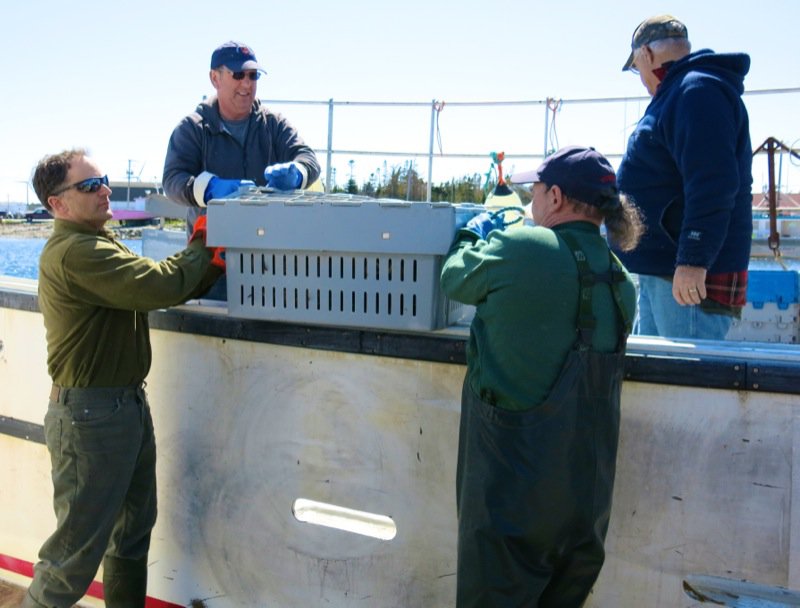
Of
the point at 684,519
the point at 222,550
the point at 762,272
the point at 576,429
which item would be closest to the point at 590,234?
the point at 576,429

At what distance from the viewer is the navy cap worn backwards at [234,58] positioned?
316 centimetres

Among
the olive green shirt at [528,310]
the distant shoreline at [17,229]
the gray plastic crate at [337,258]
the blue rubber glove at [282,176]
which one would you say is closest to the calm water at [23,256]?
the distant shoreline at [17,229]

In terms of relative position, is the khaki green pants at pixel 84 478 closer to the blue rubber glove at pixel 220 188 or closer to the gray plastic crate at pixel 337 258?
the gray plastic crate at pixel 337 258

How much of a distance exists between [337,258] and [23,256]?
283 inches

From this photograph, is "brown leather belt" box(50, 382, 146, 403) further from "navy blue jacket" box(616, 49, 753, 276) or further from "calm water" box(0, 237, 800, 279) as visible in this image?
"calm water" box(0, 237, 800, 279)

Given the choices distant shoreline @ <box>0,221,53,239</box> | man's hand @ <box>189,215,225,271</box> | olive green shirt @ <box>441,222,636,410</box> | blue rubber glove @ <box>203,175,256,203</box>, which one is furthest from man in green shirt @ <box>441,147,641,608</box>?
distant shoreline @ <box>0,221,53,239</box>

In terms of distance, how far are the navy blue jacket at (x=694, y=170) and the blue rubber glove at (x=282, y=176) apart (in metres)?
1.16

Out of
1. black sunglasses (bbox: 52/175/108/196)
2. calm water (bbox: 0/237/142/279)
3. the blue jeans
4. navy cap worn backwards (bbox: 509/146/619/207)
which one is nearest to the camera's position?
navy cap worn backwards (bbox: 509/146/619/207)

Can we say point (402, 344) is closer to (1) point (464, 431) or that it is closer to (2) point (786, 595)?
(1) point (464, 431)

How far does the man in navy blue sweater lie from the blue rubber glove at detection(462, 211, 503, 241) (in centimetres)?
60

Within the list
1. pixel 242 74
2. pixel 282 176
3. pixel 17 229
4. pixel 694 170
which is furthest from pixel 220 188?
pixel 17 229

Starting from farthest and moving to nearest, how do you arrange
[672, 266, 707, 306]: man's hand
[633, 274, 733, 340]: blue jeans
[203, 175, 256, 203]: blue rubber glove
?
[203, 175, 256, 203]: blue rubber glove, [633, 274, 733, 340]: blue jeans, [672, 266, 707, 306]: man's hand

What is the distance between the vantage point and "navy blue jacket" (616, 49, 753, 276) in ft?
7.66

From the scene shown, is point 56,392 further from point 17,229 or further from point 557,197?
point 17,229
